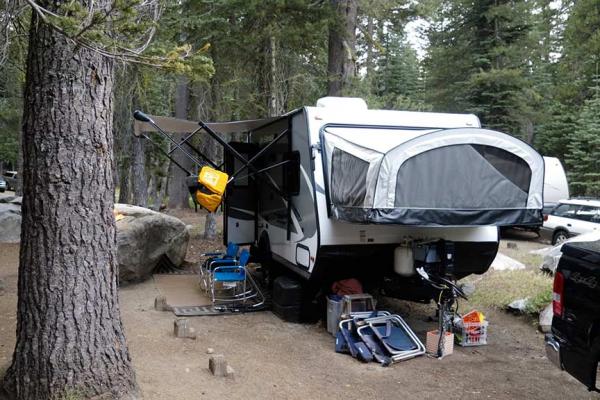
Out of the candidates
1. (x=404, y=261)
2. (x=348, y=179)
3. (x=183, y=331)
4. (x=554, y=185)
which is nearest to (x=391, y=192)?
(x=348, y=179)

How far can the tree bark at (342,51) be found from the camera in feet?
38.8

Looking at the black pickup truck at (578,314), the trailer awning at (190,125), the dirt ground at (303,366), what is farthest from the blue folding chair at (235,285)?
the black pickup truck at (578,314)

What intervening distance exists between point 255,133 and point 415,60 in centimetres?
3012

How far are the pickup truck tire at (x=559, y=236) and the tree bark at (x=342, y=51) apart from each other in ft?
23.8

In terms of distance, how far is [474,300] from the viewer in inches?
320

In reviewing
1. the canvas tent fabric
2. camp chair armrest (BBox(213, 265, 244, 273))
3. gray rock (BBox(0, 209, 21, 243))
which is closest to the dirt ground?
camp chair armrest (BBox(213, 265, 244, 273))

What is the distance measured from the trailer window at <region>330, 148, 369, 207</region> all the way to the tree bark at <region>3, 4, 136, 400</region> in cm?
290

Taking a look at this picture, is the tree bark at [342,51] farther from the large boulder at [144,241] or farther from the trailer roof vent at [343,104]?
the large boulder at [144,241]

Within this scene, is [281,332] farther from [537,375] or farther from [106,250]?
[106,250]

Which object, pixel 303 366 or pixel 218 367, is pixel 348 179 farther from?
pixel 218 367

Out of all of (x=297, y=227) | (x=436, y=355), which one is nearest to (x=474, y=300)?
(x=436, y=355)

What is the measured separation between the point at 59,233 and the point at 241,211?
5947 millimetres

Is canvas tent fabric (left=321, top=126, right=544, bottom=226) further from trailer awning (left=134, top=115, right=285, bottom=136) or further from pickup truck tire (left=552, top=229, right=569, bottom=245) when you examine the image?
pickup truck tire (left=552, top=229, right=569, bottom=245)

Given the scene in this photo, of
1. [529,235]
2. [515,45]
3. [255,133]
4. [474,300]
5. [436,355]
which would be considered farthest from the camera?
[515,45]
